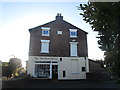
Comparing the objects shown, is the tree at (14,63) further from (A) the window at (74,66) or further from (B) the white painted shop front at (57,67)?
(A) the window at (74,66)

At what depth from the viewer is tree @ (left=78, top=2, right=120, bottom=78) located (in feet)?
13.4

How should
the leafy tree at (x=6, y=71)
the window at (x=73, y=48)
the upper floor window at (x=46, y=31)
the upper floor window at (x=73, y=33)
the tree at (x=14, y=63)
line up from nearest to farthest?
the leafy tree at (x=6, y=71)
the window at (x=73, y=48)
the upper floor window at (x=46, y=31)
the tree at (x=14, y=63)
the upper floor window at (x=73, y=33)

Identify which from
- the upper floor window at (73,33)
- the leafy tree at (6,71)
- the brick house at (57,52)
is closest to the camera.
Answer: the leafy tree at (6,71)

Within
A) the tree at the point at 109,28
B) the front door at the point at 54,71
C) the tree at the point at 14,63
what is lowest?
the front door at the point at 54,71

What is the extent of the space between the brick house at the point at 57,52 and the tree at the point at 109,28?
1539cm

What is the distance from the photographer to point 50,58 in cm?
1950

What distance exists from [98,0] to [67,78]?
1625 cm

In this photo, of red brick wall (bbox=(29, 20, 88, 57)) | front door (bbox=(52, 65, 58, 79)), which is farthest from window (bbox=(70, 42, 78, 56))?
front door (bbox=(52, 65, 58, 79))

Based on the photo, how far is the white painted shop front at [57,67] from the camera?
18984 millimetres

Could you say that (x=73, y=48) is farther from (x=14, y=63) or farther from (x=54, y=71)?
(x=14, y=63)

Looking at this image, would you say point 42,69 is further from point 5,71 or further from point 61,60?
point 5,71

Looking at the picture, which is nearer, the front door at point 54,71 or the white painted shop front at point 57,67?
the white painted shop front at point 57,67

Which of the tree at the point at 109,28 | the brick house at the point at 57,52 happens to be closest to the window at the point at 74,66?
the brick house at the point at 57,52

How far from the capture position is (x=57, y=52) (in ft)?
65.4
